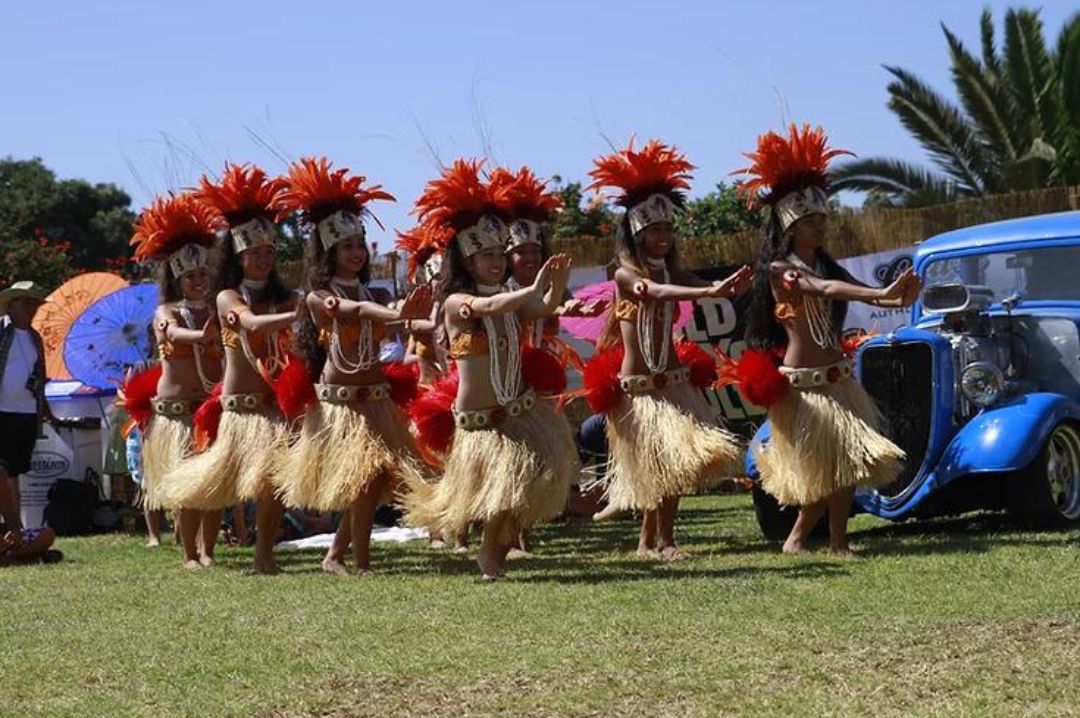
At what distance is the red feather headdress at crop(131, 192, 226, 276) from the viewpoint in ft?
30.6

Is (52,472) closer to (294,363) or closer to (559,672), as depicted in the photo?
(294,363)

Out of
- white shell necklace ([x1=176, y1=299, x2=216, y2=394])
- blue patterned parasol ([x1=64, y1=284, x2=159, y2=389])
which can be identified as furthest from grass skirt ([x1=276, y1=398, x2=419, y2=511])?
blue patterned parasol ([x1=64, y1=284, x2=159, y2=389])

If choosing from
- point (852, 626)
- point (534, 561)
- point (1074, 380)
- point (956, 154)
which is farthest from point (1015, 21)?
point (852, 626)

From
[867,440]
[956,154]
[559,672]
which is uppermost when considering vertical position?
[956,154]

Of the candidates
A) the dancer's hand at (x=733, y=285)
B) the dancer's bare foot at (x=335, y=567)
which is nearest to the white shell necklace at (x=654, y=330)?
the dancer's hand at (x=733, y=285)

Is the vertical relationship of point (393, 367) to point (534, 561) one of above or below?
above

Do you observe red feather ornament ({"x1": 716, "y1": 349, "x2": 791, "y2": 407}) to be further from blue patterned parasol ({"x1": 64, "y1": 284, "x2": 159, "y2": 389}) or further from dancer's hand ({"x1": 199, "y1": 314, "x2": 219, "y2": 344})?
blue patterned parasol ({"x1": 64, "y1": 284, "x2": 159, "y2": 389})

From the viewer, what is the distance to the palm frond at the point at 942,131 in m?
21.5

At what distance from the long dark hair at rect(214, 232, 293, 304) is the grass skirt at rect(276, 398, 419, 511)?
2.41ft

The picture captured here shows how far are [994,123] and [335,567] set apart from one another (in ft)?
49.9

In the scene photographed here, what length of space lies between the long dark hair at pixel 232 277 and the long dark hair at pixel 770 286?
2320 mm

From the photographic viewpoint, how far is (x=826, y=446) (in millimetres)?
7797

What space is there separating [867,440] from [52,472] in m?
7.25

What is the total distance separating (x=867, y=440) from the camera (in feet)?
→ 25.3
